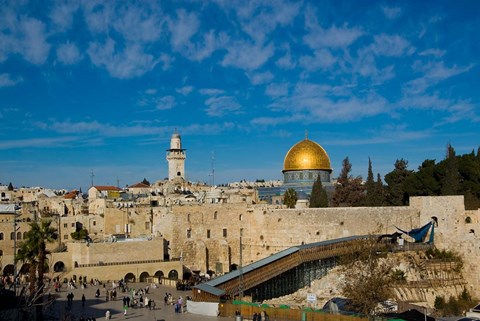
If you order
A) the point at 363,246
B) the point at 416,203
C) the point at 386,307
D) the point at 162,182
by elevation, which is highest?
the point at 162,182

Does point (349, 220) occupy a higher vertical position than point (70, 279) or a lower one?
higher

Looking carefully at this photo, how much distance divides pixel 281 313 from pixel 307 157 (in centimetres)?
3043

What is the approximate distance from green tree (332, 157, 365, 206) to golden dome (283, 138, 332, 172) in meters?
5.42

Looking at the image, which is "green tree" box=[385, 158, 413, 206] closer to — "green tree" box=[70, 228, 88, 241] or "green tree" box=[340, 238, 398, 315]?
"green tree" box=[340, 238, 398, 315]

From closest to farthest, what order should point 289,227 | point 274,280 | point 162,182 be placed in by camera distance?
1. point 274,280
2. point 289,227
3. point 162,182

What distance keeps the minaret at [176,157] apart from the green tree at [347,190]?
25.2 m

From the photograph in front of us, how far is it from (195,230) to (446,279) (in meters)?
15.5

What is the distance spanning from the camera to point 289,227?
3500 cm

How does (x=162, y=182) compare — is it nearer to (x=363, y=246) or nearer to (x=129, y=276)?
(x=129, y=276)

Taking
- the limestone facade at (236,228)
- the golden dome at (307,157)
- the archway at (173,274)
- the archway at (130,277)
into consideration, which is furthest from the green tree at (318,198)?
the archway at (130,277)

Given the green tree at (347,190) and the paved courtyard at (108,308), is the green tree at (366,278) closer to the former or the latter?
the paved courtyard at (108,308)

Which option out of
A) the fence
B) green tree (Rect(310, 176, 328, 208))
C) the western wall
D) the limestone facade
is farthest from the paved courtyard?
green tree (Rect(310, 176, 328, 208))

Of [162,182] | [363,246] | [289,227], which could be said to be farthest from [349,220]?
[162,182]

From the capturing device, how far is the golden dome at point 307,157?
48562 millimetres
